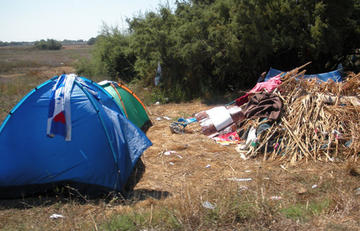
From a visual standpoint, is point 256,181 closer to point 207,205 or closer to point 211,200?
point 211,200

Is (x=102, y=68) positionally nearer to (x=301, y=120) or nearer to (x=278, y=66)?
(x=278, y=66)

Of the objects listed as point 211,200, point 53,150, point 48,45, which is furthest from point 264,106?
point 48,45

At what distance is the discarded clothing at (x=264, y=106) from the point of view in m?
6.33

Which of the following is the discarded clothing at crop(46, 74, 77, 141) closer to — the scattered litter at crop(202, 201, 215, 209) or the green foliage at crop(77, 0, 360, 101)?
the scattered litter at crop(202, 201, 215, 209)

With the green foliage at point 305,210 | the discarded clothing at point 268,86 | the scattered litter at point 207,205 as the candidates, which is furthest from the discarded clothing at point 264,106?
the scattered litter at point 207,205

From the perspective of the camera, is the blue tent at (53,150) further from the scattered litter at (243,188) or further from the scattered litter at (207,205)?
the scattered litter at (243,188)

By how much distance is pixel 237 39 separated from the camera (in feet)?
30.9

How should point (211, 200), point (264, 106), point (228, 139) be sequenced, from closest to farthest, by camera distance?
1. point (211, 200)
2. point (264, 106)
3. point (228, 139)

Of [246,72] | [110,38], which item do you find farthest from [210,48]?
[110,38]

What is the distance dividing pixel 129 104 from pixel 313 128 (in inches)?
180

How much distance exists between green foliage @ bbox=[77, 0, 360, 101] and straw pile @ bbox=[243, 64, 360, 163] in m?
3.19

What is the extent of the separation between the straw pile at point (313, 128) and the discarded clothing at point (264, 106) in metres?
0.16

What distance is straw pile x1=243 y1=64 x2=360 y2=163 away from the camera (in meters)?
5.66

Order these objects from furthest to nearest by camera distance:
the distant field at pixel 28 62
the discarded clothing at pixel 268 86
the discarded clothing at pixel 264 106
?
the distant field at pixel 28 62 → the discarded clothing at pixel 268 86 → the discarded clothing at pixel 264 106
